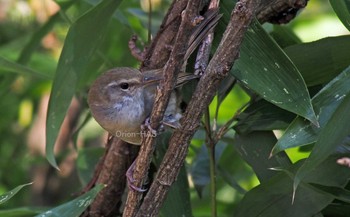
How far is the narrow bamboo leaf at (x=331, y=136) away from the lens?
1.50m

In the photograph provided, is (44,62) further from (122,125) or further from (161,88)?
(161,88)

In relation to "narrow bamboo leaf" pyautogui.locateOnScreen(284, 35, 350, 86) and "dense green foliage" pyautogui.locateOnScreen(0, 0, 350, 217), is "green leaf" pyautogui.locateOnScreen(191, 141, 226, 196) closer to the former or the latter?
"dense green foliage" pyautogui.locateOnScreen(0, 0, 350, 217)

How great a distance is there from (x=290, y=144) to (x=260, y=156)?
0.32 m

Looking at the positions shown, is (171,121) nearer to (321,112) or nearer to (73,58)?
(321,112)

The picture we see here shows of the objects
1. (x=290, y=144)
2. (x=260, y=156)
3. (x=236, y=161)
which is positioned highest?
(x=290, y=144)

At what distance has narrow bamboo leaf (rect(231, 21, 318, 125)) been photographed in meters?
1.69

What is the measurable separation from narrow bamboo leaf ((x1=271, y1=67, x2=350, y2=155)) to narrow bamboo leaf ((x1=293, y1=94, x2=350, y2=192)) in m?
0.08

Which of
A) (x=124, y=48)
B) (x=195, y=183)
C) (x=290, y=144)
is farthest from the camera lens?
(x=124, y=48)

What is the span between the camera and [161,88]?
1524mm

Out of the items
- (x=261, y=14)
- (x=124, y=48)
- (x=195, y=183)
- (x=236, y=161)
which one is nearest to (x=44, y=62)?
(x=124, y=48)

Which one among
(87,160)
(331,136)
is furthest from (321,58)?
(87,160)

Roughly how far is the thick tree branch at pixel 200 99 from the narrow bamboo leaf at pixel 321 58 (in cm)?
37

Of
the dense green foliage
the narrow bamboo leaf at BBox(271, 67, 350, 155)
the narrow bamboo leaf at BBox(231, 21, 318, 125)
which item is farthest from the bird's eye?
the narrow bamboo leaf at BBox(271, 67, 350, 155)

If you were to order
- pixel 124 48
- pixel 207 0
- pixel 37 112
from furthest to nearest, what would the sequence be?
pixel 37 112 < pixel 124 48 < pixel 207 0
